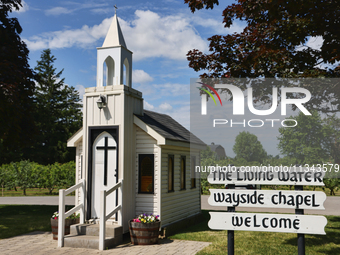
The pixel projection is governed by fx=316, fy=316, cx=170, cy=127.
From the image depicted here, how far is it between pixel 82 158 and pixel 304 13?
8.12 metres

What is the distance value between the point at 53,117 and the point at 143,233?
40064mm

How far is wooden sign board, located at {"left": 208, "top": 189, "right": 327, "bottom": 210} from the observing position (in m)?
5.95

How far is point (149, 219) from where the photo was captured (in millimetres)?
9367

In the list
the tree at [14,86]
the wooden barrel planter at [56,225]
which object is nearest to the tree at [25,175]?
the tree at [14,86]

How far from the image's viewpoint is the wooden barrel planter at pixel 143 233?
9.15m

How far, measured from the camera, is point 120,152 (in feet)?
32.4

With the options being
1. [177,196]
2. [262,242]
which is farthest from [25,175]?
[262,242]

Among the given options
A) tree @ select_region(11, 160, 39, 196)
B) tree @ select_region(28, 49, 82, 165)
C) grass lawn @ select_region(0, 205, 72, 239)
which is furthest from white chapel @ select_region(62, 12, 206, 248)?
tree @ select_region(28, 49, 82, 165)

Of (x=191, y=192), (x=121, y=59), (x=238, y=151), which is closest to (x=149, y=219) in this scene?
(x=238, y=151)

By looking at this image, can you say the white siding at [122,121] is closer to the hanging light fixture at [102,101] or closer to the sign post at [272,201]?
the hanging light fixture at [102,101]

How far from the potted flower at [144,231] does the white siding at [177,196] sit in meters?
0.91

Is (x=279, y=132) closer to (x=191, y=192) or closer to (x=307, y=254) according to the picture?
(x=307, y=254)

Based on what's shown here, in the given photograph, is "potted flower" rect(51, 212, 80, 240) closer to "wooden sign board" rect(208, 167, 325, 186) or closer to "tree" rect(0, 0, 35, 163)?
"tree" rect(0, 0, 35, 163)

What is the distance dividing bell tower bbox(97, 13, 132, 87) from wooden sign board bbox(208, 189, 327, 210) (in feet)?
19.3
